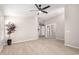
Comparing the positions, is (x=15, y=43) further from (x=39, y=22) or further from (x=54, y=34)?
(x=54, y=34)

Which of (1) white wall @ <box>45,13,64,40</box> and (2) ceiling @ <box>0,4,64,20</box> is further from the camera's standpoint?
(1) white wall @ <box>45,13,64,40</box>

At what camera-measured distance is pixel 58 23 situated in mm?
→ 1992

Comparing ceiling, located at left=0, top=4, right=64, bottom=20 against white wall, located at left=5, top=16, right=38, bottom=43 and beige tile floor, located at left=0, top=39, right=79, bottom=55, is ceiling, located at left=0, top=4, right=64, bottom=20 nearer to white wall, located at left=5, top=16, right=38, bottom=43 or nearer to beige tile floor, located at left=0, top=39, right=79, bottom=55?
white wall, located at left=5, top=16, right=38, bottom=43

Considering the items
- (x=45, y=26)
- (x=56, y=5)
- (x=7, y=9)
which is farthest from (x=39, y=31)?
(x=7, y=9)

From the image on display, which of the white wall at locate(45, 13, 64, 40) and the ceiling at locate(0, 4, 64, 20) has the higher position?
the ceiling at locate(0, 4, 64, 20)

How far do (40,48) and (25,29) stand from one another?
50cm

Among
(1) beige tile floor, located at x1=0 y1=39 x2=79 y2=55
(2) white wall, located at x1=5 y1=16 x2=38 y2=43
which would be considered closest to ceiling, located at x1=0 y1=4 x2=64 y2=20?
(2) white wall, located at x1=5 y1=16 x2=38 y2=43

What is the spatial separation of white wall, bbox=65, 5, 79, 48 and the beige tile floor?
14cm

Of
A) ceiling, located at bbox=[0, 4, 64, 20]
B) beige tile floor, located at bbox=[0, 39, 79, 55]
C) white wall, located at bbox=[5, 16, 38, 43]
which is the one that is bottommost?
beige tile floor, located at bbox=[0, 39, 79, 55]

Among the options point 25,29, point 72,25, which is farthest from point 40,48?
point 72,25

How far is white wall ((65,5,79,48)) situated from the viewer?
186cm
